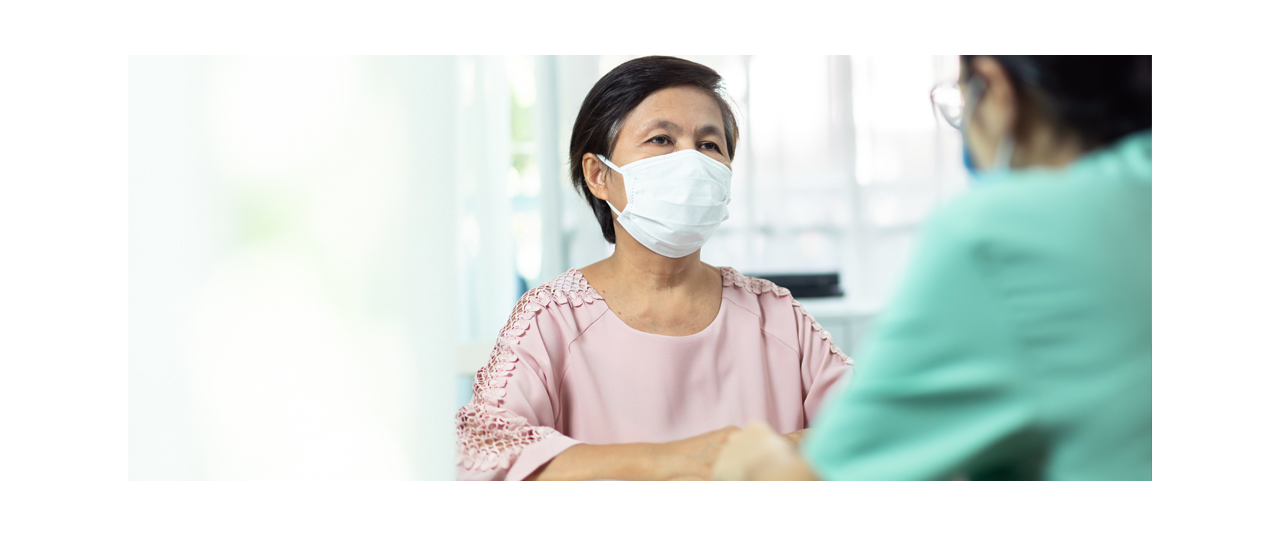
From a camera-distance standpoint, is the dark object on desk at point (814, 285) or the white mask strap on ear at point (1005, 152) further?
the dark object on desk at point (814, 285)

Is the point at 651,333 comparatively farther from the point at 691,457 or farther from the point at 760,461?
the point at 760,461

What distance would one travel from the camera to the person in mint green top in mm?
601

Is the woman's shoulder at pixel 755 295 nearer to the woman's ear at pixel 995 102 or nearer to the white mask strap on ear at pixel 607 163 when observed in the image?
the white mask strap on ear at pixel 607 163

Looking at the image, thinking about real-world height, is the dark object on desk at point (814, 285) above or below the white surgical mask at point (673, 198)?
below

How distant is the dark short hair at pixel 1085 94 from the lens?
2.09ft

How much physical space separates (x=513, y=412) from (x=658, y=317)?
0.31m

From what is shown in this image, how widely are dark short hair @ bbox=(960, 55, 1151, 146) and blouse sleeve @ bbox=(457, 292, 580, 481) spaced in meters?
0.63

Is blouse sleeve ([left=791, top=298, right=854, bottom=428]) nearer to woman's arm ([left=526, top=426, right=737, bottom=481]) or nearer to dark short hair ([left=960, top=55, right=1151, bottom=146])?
woman's arm ([left=526, top=426, right=737, bottom=481])

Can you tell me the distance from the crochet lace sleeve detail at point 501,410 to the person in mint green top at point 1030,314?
44 cm

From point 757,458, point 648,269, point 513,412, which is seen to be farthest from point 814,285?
point 757,458

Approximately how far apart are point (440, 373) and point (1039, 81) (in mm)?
561

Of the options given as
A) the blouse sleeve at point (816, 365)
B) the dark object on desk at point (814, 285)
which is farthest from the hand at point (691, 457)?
the dark object on desk at point (814, 285)

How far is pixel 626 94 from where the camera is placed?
124 centimetres

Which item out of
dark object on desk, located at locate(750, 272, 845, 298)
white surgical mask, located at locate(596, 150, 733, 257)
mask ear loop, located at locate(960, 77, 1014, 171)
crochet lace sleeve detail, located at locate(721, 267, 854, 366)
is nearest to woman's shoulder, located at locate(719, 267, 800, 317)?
crochet lace sleeve detail, located at locate(721, 267, 854, 366)
